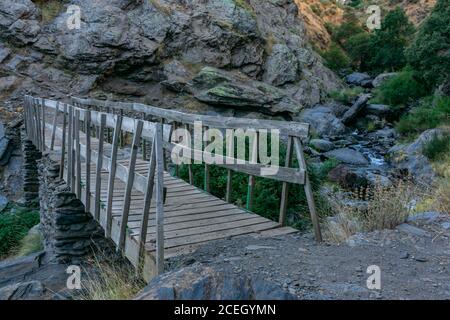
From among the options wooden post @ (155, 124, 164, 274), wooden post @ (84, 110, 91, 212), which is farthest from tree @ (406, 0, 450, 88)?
wooden post @ (155, 124, 164, 274)

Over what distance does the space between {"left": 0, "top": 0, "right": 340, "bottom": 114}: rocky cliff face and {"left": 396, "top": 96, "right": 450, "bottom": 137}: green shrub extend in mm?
5128

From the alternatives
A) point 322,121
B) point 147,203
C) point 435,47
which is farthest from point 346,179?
point 435,47

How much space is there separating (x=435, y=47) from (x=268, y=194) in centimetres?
1585

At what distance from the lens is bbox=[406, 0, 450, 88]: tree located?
19156 mm

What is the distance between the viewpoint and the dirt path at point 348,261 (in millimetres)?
3268

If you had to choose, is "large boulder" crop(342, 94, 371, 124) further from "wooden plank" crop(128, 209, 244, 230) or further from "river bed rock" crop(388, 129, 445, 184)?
"wooden plank" crop(128, 209, 244, 230)

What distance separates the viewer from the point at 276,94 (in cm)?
2016

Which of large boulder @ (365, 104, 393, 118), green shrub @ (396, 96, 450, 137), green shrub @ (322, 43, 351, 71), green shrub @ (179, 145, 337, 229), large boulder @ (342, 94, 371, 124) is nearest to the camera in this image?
green shrub @ (179, 145, 337, 229)

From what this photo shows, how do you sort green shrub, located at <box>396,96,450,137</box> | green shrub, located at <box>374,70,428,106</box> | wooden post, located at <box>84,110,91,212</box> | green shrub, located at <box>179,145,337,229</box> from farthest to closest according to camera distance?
green shrub, located at <box>374,70,428,106</box> < green shrub, located at <box>396,96,450,137</box> < green shrub, located at <box>179,145,337,229</box> < wooden post, located at <box>84,110,91,212</box>

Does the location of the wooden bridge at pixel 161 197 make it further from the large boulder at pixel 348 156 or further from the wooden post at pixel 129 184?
the large boulder at pixel 348 156

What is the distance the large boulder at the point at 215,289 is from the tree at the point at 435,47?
19.4 metres
